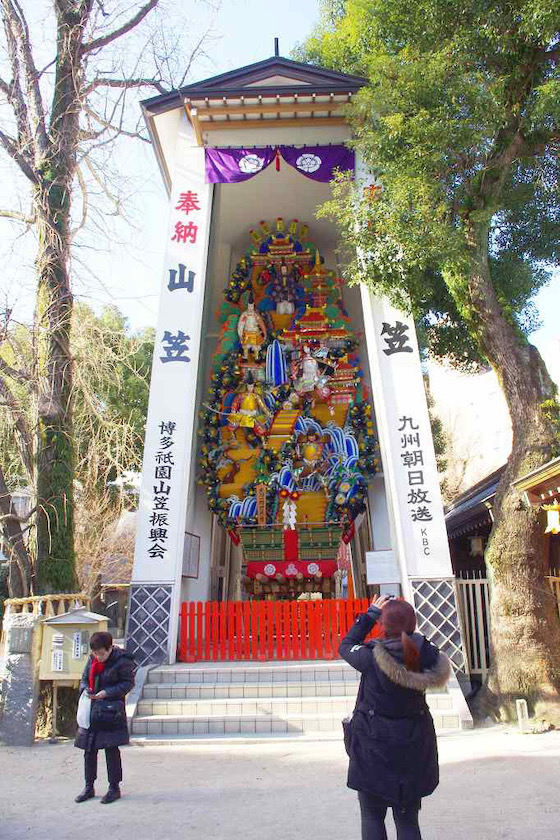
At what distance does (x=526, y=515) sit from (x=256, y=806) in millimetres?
4567

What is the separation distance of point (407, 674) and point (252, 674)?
5.41 meters

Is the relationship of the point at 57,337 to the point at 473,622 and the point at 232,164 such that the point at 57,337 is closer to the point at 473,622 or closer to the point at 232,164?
the point at 232,164

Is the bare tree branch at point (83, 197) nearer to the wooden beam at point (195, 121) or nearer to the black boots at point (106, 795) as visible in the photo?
the wooden beam at point (195, 121)

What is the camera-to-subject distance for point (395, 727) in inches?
109

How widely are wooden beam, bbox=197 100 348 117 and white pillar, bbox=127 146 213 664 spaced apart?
65 cm

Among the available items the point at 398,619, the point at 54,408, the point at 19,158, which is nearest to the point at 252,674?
the point at 54,408

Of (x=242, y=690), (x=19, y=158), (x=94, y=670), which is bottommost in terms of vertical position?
(x=242, y=690)

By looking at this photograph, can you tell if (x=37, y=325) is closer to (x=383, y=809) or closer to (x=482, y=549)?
(x=383, y=809)

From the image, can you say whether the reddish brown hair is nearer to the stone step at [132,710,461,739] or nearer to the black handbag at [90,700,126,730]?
the black handbag at [90,700,126,730]

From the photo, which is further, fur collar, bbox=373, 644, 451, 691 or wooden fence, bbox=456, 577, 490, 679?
wooden fence, bbox=456, 577, 490, 679

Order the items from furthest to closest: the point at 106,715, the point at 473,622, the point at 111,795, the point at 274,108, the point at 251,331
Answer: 1. the point at 251,331
2. the point at 274,108
3. the point at 473,622
4. the point at 111,795
5. the point at 106,715

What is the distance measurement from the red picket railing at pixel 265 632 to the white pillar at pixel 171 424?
1.24 feet

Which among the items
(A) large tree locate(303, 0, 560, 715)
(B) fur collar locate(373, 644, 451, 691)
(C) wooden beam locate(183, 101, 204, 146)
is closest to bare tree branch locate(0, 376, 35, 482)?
(A) large tree locate(303, 0, 560, 715)

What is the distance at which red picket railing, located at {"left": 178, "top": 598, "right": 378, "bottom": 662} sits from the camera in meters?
8.48
